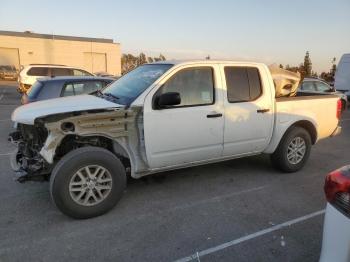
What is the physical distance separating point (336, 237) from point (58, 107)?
3.36m

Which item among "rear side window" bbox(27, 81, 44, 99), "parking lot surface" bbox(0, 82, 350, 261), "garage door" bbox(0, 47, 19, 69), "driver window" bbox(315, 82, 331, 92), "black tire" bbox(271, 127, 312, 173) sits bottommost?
"parking lot surface" bbox(0, 82, 350, 261)

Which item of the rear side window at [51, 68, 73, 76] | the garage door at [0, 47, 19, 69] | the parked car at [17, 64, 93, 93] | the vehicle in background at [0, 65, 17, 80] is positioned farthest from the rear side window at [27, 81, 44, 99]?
the garage door at [0, 47, 19, 69]

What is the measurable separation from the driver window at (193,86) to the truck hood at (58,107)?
0.85 meters

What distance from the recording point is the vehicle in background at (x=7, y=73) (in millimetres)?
38656

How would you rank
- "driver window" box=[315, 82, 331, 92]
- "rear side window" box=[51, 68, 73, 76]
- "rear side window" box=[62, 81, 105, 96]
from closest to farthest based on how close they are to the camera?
"rear side window" box=[62, 81, 105, 96] < "driver window" box=[315, 82, 331, 92] < "rear side window" box=[51, 68, 73, 76]

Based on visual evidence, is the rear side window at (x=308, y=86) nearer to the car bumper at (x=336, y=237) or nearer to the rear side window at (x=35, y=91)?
the rear side window at (x=35, y=91)

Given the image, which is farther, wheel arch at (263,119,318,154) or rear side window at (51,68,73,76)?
rear side window at (51,68,73,76)

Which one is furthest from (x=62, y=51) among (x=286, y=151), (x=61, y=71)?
(x=286, y=151)

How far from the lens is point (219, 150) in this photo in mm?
5102

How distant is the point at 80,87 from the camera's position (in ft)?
27.7

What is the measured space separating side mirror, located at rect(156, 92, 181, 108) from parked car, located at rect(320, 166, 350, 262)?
2424 mm

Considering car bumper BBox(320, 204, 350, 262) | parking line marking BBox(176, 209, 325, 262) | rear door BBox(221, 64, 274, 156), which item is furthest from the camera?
rear door BBox(221, 64, 274, 156)

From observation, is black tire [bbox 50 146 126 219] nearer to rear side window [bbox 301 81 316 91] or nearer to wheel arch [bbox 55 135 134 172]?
wheel arch [bbox 55 135 134 172]

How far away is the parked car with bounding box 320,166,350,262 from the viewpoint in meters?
2.13
